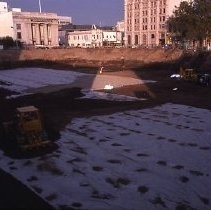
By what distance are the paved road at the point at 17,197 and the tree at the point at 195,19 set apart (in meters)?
52.4

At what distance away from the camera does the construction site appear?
10094mm

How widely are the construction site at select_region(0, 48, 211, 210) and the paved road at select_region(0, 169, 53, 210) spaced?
0.03 meters

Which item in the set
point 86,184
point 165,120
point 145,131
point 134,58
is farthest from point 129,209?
point 134,58

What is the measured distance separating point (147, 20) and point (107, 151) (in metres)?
107

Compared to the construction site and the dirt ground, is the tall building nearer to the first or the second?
the dirt ground

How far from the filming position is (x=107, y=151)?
13.8 m

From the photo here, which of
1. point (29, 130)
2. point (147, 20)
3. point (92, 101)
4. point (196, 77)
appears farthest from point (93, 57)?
point (29, 130)

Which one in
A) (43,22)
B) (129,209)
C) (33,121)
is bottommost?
(129,209)

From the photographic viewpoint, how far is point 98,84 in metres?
33.5

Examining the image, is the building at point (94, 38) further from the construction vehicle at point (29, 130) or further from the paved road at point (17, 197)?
the paved road at point (17, 197)

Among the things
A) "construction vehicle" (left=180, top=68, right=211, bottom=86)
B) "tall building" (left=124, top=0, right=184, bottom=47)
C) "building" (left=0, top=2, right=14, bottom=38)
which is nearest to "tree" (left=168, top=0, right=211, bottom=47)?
"construction vehicle" (left=180, top=68, right=211, bottom=86)

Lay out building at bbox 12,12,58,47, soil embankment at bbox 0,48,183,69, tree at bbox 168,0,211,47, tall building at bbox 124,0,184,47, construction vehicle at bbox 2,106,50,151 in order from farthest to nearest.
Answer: building at bbox 12,12,58,47, tall building at bbox 124,0,184,47, tree at bbox 168,0,211,47, soil embankment at bbox 0,48,183,69, construction vehicle at bbox 2,106,50,151

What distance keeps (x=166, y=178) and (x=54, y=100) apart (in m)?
15.3

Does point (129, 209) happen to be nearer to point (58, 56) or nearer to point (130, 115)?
point (130, 115)
